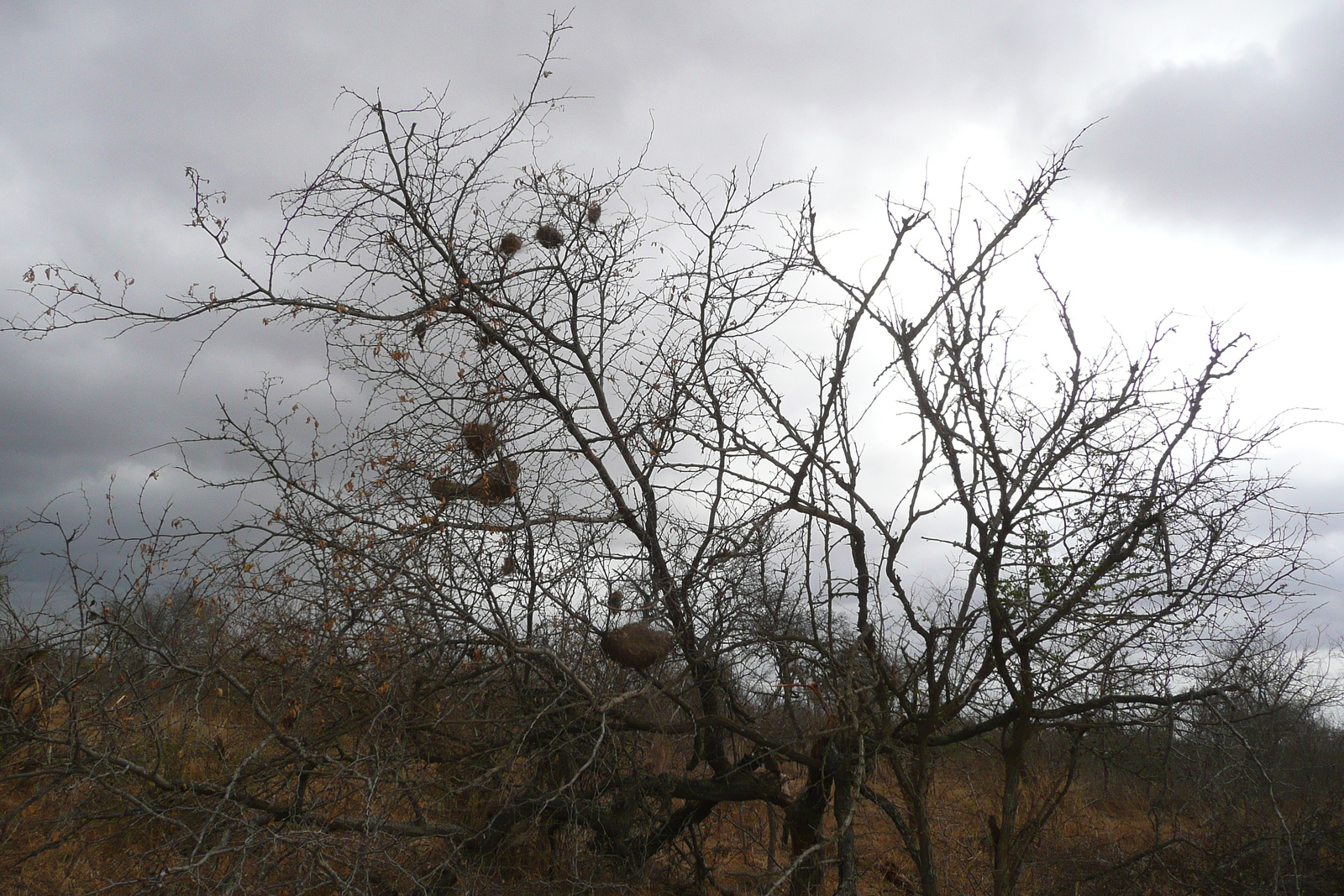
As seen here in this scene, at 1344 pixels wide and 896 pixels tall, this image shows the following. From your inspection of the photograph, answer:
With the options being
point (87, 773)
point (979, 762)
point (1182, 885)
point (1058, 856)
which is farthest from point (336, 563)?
point (979, 762)

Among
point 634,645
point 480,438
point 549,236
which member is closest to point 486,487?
point 480,438

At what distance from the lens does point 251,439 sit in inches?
197

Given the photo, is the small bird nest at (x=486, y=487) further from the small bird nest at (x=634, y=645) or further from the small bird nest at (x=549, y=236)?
the small bird nest at (x=549, y=236)

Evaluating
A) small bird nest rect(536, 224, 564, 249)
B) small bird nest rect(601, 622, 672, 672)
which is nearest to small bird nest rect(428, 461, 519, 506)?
small bird nest rect(601, 622, 672, 672)

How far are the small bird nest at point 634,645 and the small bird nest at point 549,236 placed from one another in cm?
278

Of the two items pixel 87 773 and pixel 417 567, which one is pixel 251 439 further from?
pixel 87 773

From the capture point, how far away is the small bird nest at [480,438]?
4.93m

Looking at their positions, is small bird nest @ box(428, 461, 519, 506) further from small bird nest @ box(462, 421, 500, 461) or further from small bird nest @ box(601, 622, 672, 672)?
small bird nest @ box(601, 622, 672, 672)

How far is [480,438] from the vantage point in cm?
496

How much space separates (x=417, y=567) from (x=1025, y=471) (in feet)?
11.0

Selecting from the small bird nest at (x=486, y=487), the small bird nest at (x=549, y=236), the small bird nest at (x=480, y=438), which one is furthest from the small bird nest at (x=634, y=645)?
the small bird nest at (x=549, y=236)

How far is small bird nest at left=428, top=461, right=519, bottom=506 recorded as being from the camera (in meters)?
4.60

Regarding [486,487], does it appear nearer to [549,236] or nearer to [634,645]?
[634,645]

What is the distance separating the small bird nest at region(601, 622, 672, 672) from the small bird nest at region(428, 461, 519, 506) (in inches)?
38.9
